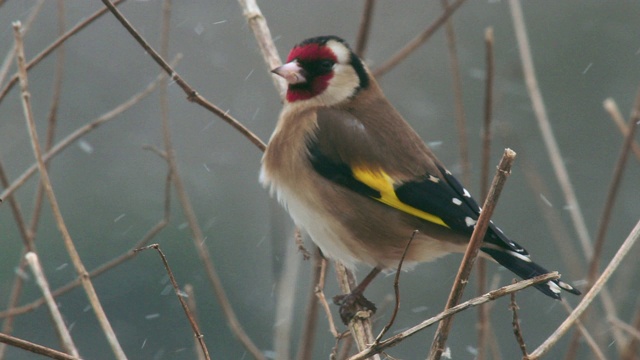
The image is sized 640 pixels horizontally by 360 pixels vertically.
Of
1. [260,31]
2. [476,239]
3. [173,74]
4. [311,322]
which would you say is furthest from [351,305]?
[476,239]

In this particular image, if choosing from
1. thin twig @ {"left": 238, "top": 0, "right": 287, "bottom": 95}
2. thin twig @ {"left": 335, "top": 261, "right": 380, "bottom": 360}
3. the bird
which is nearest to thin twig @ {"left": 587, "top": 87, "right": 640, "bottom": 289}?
the bird

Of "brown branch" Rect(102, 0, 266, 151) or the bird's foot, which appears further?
the bird's foot

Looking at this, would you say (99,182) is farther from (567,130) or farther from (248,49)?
(567,130)

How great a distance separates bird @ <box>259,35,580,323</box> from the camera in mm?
3447

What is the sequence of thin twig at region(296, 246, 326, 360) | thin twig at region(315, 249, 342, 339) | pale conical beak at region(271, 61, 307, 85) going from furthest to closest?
pale conical beak at region(271, 61, 307, 85), thin twig at region(296, 246, 326, 360), thin twig at region(315, 249, 342, 339)

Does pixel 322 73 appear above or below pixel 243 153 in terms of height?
above

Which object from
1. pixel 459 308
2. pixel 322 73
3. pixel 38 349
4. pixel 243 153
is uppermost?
pixel 38 349

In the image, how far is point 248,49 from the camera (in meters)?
7.41

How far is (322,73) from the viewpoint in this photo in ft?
12.3

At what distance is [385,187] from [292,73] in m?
0.61

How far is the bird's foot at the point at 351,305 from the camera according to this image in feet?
10.9

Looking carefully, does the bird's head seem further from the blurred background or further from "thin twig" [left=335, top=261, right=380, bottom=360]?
the blurred background

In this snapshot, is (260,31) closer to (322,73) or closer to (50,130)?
(322,73)

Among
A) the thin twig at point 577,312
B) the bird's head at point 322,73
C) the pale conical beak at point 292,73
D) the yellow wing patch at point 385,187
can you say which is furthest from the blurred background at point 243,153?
the thin twig at point 577,312
